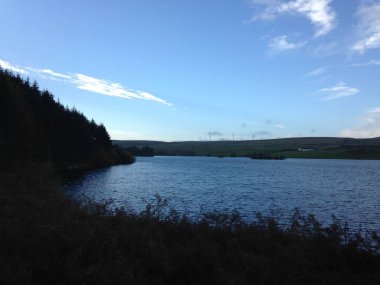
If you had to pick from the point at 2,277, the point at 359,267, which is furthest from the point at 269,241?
the point at 2,277

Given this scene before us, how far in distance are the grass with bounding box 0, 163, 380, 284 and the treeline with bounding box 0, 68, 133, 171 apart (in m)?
29.1

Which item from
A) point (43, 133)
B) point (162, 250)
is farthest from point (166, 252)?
point (43, 133)

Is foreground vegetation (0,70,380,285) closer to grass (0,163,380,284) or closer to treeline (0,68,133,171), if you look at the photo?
grass (0,163,380,284)

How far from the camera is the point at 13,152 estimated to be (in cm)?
4341

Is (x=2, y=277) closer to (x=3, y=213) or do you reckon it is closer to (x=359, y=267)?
(x=3, y=213)

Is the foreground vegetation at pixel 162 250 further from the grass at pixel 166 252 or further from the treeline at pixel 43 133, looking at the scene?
the treeline at pixel 43 133

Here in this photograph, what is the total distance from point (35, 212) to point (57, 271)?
5.73m

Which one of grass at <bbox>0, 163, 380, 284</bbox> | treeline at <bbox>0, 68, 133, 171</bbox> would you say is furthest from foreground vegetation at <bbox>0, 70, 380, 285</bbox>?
treeline at <bbox>0, 68, 133, 171</bbox>

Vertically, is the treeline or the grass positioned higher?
the treeline

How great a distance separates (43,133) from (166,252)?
61015 mm

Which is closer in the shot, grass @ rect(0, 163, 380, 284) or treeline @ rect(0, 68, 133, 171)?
grass @ rect(0, 163, 380, 284)

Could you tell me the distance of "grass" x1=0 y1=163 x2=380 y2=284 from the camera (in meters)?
8.16

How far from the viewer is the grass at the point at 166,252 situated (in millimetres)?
8164

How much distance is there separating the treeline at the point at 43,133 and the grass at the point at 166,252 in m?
29.1
